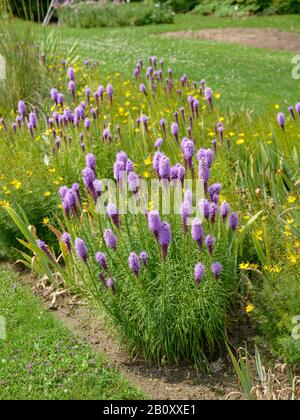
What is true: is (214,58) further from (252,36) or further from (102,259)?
(102,259)

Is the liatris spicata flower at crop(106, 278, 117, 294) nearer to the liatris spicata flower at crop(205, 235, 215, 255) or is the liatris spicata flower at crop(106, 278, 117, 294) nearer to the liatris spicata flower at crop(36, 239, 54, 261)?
the liatris spicata flower at crop(205, 235, 215, 255)

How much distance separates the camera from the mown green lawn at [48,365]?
12.8 feet

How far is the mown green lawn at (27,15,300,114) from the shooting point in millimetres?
11055

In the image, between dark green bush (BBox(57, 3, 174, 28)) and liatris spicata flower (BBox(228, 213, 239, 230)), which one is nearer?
liatris spicata flower (BBox(228, 213, 239, 230))

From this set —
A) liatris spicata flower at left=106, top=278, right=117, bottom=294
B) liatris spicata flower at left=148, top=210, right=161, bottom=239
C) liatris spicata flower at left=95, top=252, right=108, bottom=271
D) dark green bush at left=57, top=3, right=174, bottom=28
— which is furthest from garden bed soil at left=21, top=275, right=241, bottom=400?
dark green bush at left=57, top=3, right=174, bottom=28

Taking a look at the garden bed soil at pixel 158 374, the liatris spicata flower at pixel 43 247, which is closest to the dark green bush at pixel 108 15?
the liatris spicata flower at pixel 43 247

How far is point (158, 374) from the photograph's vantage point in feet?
13.3

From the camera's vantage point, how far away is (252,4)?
22094mm

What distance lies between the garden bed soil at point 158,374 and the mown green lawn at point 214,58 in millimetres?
5040

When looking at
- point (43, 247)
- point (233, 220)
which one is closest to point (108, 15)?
point (43, 247)

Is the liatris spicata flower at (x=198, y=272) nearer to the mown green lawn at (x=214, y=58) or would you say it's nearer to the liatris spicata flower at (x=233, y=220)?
the liatris spicata flower at (x=233, y=220)

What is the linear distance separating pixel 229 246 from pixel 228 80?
27.2 feet

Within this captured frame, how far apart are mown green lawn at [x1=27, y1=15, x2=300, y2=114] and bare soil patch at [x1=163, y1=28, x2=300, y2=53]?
1.95 ft

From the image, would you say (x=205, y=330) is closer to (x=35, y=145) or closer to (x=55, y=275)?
(x=55, y=275)
